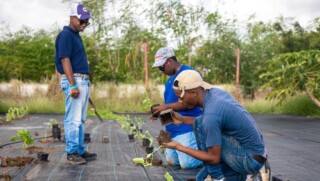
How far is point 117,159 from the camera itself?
4.23 metres

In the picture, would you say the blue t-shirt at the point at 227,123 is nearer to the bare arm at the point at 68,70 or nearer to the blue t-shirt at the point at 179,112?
the blue t-shirt at the point at 179,112

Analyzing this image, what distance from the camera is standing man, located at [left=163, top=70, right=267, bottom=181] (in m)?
2.29

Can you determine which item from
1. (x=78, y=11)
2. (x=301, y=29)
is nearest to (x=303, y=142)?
(x=78, y=11)

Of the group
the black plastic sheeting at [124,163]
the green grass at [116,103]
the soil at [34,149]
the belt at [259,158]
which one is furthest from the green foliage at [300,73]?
the belt at [259,158]

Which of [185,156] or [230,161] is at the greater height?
[230,161]

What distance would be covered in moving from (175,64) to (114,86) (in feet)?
31.0

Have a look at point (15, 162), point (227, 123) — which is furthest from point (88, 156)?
point (227, 123)

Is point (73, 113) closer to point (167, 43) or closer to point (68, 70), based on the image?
point (68, 70)

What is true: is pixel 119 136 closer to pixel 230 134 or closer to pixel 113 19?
pixel 230 134

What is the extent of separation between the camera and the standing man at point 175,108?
3.59 m

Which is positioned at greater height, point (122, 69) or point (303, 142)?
point (122, 69)

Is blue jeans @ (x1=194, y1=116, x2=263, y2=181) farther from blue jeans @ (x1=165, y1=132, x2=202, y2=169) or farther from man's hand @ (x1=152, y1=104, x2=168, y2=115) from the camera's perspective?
blue jeans @ (x1=165, y1=132, x2=202, y2=169)

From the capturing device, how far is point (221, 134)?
2.46 meters

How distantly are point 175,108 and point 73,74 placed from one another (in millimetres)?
982
